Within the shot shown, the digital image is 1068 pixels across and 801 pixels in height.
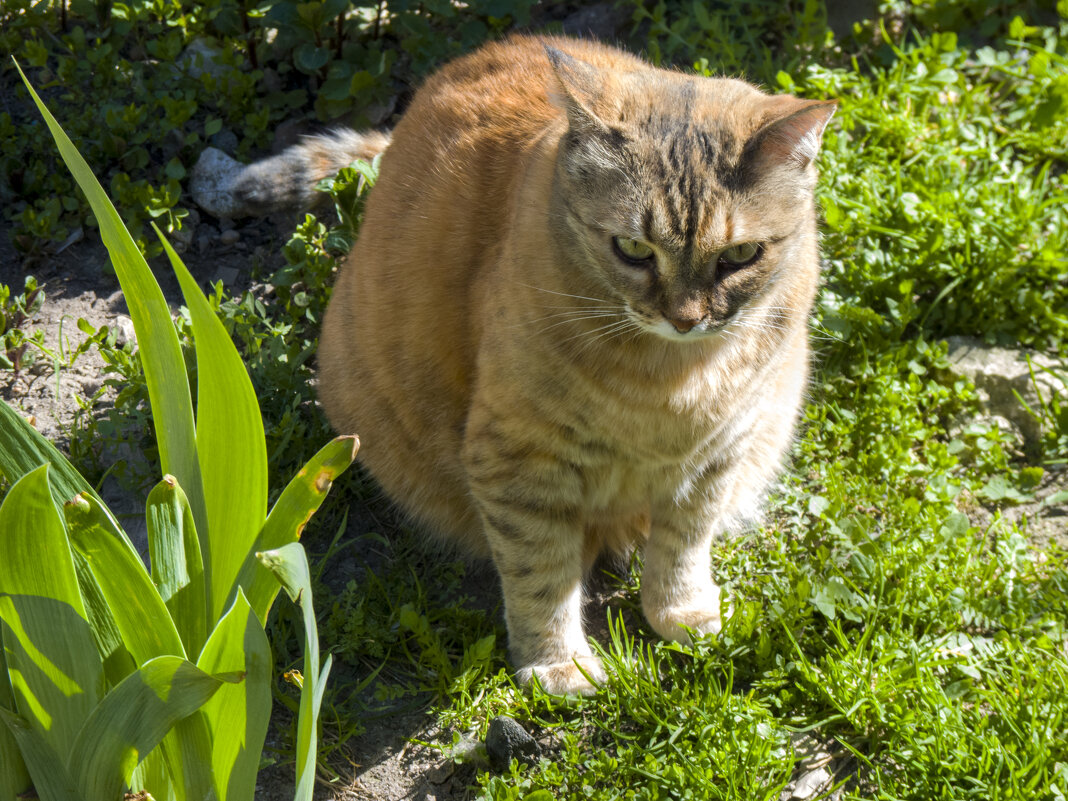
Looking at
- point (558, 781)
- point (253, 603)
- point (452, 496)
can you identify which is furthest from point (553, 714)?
point (253, 603)

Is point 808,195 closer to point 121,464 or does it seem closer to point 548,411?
point 548,411

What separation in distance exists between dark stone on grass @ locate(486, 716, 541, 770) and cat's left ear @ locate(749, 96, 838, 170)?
1.35 metres

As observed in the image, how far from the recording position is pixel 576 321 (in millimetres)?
2098

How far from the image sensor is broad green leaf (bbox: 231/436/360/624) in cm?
172

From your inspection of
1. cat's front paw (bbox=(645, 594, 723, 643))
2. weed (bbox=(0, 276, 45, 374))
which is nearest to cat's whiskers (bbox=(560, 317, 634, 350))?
cat's front paw (bbox=(645, 594, 723, 643))

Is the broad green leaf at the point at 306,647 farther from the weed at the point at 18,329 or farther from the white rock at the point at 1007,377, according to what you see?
the white rock at the point at 1007,377

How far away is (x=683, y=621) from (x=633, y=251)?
3.35ft

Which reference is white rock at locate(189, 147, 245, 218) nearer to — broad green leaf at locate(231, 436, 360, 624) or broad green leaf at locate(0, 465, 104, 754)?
broad green leaf at locate(231, 436, 360, 624)

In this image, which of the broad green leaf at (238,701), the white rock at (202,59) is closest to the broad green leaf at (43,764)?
the broad green leaf at (238,701)

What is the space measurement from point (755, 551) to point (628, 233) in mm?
1207

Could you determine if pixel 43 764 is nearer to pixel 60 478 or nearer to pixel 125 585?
pixel 125 585

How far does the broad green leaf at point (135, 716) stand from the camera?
1514 millimetres

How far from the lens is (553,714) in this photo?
2.38 m

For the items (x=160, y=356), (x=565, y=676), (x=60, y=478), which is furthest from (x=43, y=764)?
(x=565, y=676)
